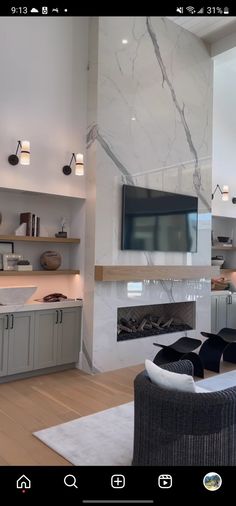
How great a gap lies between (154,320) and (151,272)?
1.04 meters

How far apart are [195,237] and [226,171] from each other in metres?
1.93

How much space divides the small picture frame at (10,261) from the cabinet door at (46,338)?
57 cm

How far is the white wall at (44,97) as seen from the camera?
388 centimetres

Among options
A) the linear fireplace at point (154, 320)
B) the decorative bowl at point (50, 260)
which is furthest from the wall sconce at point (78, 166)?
the linear fireplace at point (154, 320)

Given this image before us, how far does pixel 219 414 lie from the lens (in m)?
1.95

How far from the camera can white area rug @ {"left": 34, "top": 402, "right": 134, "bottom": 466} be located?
7.92 ft

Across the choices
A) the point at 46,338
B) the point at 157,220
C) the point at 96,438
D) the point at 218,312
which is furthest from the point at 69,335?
the point at 218,312

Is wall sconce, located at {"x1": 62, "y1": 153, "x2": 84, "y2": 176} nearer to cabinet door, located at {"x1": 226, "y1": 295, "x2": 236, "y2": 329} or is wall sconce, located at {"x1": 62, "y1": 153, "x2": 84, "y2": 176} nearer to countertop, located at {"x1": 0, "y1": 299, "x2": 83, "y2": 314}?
countertop, located at {"x1": 0, "y1": 299, "x2": 83, "y2": 314}

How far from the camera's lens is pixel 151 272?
15.2ft

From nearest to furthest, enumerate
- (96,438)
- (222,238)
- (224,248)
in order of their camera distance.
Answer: (96,438) < (224,248) < (222,238)

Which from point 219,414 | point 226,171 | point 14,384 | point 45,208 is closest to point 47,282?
point 45,208

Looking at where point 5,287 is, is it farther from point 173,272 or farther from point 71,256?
point 173,272
